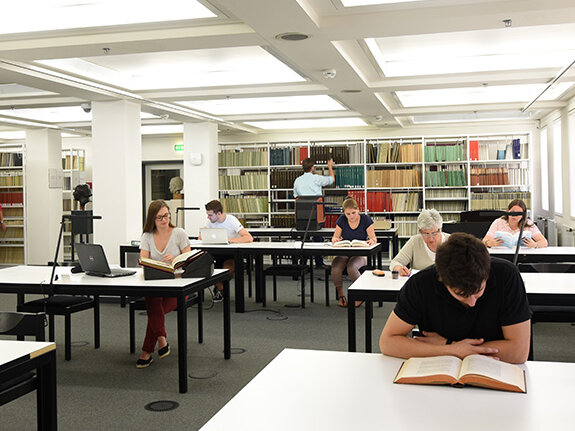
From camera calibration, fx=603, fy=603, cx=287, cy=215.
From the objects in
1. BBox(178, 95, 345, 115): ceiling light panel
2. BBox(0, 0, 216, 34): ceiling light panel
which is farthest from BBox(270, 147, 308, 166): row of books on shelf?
BBox(0, 0, 216, 34): ceiling light panel

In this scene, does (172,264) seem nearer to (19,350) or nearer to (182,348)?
(182,348)

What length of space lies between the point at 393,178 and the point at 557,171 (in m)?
2.77

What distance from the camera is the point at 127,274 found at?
4.68 m

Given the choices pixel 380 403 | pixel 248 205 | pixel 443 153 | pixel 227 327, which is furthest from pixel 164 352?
pixel 443 153

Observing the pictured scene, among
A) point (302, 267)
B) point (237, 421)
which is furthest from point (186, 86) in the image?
point (237, 421)

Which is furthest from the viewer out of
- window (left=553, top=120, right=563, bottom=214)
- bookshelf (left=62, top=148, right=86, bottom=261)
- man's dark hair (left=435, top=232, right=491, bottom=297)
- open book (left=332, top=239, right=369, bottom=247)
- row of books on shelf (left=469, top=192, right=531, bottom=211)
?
bookshelf (left=62, top=148, right=86, bottom=261)

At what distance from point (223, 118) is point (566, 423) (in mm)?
9409

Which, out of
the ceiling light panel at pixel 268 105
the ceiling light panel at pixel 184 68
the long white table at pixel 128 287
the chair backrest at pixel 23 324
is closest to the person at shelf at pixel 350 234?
the ceiling light panel at pixel 184 68

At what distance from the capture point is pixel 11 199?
1212cm

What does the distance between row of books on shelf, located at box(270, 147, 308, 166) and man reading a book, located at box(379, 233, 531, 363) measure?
9.37 m

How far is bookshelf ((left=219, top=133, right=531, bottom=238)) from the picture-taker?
430 inches

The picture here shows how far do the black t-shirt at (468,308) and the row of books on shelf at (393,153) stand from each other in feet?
29.7

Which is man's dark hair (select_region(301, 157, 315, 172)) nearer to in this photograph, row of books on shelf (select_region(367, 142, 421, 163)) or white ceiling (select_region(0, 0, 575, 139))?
white ceiling (select_region(0, 0, 575, 139))

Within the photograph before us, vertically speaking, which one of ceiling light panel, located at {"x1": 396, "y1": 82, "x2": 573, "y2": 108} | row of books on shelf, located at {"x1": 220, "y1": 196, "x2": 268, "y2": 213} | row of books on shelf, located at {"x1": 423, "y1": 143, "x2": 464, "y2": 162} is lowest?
row of books on shelf, located at {"x1": 220, "y1": 196, "x2": 268, "y2": 213}
